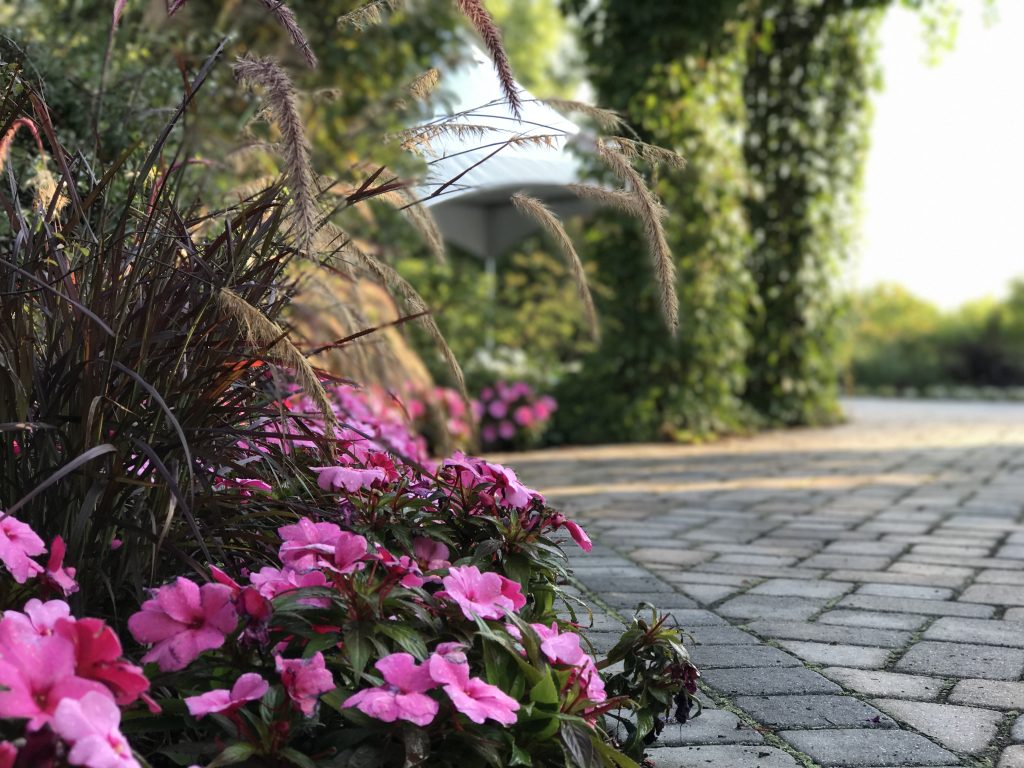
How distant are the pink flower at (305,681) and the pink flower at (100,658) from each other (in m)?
0.16

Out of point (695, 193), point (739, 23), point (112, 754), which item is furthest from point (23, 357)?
point (739, 23)

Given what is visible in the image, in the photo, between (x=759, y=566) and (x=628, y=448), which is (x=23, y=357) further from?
(x=628, y=448)

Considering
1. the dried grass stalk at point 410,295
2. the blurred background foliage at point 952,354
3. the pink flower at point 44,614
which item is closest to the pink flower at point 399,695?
the pink flower at point 44,614

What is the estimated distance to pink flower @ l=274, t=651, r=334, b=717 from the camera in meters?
1.18

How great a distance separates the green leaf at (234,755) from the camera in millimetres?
1112

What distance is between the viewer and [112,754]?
96 cm

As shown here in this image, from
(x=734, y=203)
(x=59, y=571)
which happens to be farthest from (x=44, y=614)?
(x=734, y=203)

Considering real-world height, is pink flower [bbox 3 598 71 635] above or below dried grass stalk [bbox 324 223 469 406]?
below

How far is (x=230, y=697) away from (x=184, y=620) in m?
0.13

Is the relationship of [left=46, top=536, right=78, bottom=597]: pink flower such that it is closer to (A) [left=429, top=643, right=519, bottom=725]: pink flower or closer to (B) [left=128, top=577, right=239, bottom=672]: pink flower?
(B) [left=128, top=577, right=239, bottom=672]: pink flower

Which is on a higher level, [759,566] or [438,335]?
[438,335]

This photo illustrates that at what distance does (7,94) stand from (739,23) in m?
6.65

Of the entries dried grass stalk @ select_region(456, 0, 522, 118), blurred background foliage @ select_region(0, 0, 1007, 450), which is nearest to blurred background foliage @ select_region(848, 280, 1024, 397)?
blurred background foliage @ select_region(0, 0, 1007, 450)

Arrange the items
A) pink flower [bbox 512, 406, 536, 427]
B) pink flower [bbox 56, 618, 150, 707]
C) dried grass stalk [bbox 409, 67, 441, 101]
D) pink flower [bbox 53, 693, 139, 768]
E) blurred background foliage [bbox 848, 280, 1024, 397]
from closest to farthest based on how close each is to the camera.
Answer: pink flower [bbox 53, 693, 139, 768], pink flower [bbox 56, 618, 150, 707], dried grass stalk [bbox 409, 67, 441, 101], pink flower [bbox 512, 406, 536, 427], blurred background foliage [bbox 848, 280, 1024, 397]
